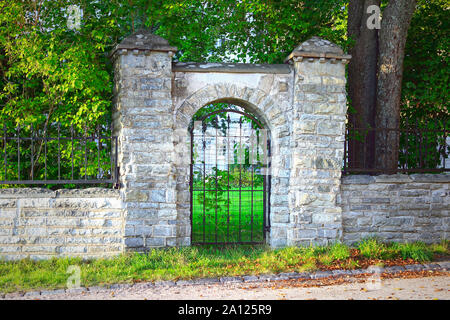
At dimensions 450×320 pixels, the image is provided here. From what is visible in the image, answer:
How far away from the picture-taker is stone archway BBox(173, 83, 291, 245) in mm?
7125

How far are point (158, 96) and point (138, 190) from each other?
1.42 meters

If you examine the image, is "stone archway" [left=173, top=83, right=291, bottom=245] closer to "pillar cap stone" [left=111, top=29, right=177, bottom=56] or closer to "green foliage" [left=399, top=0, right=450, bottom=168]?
"pillar cap stone" [left=111, top=29, right=177, bottom=56]

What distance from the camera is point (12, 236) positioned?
22.1 ft

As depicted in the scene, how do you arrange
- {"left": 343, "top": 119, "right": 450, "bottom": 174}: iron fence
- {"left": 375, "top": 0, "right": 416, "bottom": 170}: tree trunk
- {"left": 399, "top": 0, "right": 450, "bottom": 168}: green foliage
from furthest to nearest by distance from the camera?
1. {"left": 399, "top": 0, "right": 450, "bottom": 168}: green foliage
2. {"left": 375, "top": 0, "right": 416, "bottom": 170}: tree trunk
3. {"left": 343, "top": 119, "right": 450, "bottom": 174}: iron fence

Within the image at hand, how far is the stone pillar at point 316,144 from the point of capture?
7188 mm

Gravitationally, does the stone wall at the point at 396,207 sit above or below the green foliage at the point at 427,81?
below

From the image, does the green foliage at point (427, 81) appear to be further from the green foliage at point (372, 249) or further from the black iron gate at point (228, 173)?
the black iron gate at point (228, 173)

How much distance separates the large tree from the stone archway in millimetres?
1520

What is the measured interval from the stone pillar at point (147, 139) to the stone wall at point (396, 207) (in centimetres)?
276

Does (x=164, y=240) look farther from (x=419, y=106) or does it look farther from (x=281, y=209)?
(x=419, y=106)

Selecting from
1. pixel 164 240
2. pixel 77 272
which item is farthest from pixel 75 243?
pixel 164 240

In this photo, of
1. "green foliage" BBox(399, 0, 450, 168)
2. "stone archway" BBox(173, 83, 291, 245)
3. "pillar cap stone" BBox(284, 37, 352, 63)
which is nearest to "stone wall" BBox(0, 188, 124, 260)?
"stone archway" BBox(173, 83, 291, 245)

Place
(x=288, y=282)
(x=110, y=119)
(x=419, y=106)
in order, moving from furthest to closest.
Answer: (x=419, y=106), (x=110, y=119), (x=288, y=282)

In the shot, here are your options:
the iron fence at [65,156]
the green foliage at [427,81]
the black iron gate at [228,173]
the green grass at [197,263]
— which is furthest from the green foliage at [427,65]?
the iron fence at [65,156]
